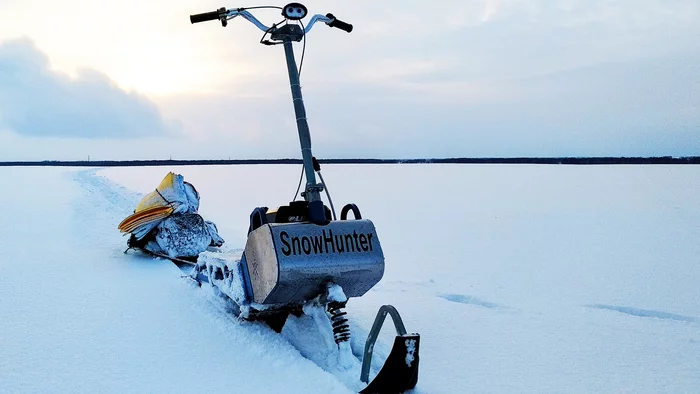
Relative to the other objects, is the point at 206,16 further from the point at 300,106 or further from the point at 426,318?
the point at 426,318

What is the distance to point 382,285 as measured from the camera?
522 cm

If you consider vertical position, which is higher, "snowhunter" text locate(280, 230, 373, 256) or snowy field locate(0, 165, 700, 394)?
"snowhunter" text locate(280, 230, 373, 256)

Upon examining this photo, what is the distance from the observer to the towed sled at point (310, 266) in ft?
9.08

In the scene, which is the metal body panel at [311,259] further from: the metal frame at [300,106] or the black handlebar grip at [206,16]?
the black handlebar grip at [206,16]

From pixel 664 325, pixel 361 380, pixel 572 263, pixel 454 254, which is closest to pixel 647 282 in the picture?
pixel 572 263

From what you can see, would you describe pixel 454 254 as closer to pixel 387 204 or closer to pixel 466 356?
pixel 466 356

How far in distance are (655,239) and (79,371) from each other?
781 cm

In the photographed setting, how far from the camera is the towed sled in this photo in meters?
2.77

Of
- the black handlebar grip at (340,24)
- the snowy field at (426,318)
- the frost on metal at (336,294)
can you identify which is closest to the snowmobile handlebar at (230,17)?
the black handlebar grip at (340,24)

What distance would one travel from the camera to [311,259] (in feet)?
10.1

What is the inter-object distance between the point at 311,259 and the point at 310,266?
39mm

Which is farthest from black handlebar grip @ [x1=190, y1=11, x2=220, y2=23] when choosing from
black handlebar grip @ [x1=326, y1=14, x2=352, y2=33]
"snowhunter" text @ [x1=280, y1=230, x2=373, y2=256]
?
"snowhunter" text @ [x1=280, y1=230, x2=373, y2=256]

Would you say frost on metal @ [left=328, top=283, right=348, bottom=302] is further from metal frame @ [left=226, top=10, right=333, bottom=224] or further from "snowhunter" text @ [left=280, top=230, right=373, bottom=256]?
metal frame @ [left=226, top=10, right=333, bottom=224]

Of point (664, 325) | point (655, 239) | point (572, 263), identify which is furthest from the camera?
point (655, 239)
